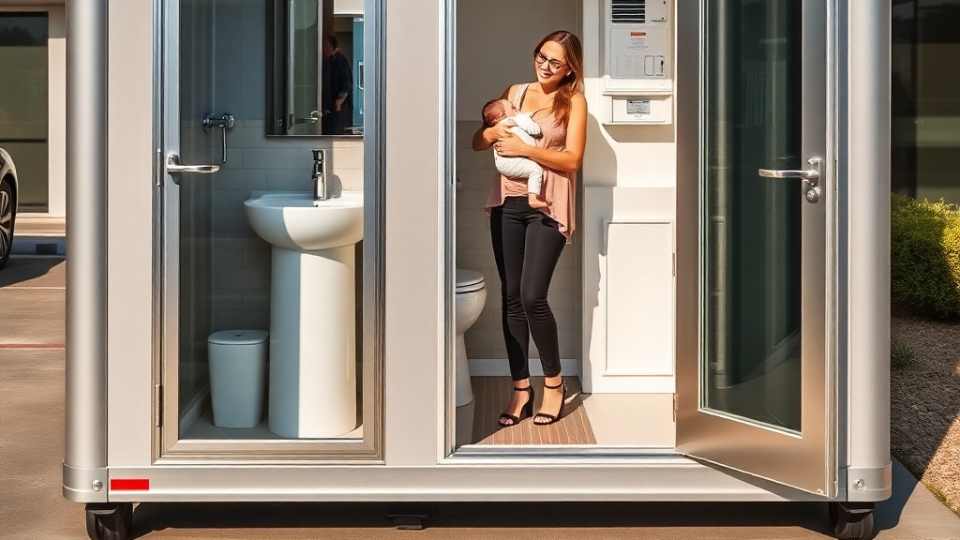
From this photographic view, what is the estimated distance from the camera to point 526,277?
4691 millimetres

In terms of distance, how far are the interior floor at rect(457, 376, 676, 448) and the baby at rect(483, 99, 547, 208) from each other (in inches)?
31.4

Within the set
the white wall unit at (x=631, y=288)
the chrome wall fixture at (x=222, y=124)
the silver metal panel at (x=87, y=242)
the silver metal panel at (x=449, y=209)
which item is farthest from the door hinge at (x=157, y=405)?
the white wall unit at (x=631, y=288)

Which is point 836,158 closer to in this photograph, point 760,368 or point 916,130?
point 760,368

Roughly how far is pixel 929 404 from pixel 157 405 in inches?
143

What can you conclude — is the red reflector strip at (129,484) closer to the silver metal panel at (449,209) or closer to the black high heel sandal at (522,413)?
the silver metal panel at (449,209)

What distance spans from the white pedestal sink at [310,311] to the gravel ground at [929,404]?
206cm

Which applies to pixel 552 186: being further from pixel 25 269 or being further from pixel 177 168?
pixel 25 269

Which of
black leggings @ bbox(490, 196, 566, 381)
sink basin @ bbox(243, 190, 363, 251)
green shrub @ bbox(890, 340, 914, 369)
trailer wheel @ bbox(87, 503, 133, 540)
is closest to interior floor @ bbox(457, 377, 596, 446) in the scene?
black leggings @ bbox(490, 196, 566, 381)

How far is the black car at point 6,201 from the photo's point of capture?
10300mm

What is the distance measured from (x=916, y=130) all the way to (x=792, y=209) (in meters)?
7.38

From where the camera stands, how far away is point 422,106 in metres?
3.82

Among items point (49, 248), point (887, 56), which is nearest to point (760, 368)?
point (887, 56)

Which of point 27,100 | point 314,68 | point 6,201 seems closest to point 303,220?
point 314,68

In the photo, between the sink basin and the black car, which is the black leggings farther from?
the black car
